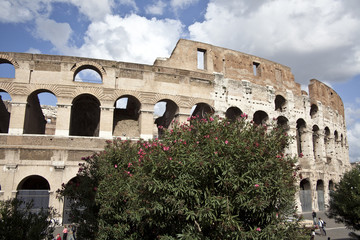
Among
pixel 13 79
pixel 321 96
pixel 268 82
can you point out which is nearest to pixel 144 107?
pixel 13 79

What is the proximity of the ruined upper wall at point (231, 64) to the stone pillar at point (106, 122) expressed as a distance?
390 cm

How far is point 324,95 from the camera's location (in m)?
22.0

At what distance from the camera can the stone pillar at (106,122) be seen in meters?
13.8

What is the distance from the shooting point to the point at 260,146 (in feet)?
16.1

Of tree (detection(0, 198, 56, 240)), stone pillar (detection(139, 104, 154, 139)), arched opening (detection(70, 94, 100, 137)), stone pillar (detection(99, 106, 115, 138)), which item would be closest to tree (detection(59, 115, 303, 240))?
tree (detection(0, 198, 56, 240))

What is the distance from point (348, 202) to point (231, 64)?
10395 mm

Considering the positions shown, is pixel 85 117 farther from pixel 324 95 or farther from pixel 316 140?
pixel 324 95

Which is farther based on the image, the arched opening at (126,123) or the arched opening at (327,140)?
the arched opening at (327,140)

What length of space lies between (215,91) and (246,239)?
12306mm

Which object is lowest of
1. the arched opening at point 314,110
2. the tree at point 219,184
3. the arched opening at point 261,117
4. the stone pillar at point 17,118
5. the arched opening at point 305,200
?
the arched opening at point 305,200

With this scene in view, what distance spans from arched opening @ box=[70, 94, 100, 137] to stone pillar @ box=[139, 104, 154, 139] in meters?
4.39

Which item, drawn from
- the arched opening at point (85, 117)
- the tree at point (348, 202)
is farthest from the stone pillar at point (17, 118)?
the tree at point (348, 202)

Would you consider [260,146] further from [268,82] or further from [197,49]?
[268,82]

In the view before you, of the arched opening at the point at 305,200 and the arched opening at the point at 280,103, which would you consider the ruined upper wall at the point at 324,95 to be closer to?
the arched opening at the point at 280,103
